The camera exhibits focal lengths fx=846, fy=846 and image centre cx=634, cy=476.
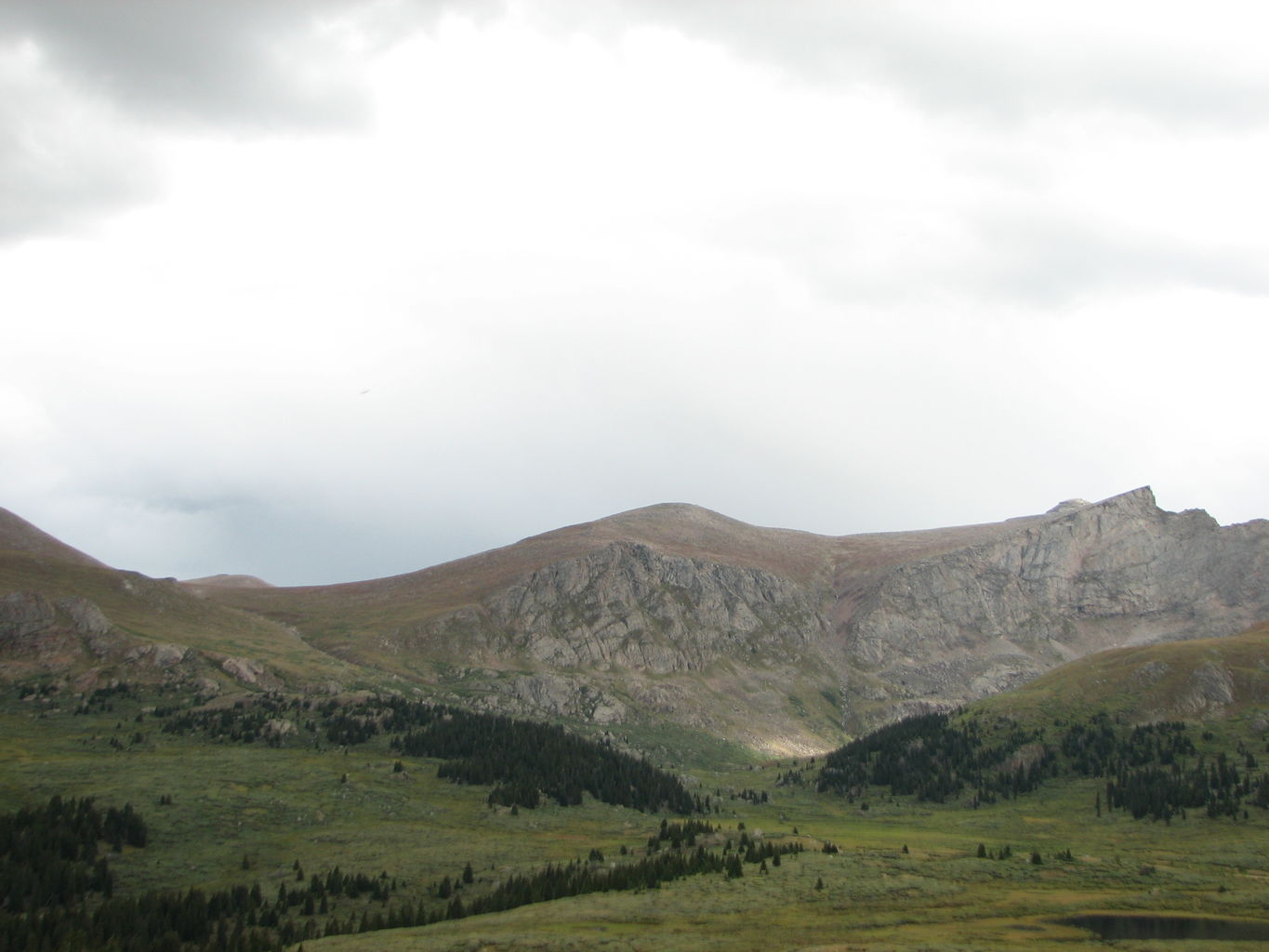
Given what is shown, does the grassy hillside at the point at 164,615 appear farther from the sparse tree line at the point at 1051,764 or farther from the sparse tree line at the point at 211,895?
the sparse tree line at the point at 1051,764

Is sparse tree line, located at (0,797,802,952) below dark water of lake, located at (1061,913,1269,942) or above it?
below

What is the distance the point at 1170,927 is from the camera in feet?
203

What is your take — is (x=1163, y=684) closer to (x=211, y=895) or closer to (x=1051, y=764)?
(x=1051, y=764)

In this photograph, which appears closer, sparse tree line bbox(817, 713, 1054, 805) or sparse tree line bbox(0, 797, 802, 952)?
sparse tree line bbox(0, 797, 802, 952)

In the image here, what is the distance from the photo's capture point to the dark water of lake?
58719 mm

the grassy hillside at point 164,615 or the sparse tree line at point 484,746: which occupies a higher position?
the grassy hillside at point 164,615

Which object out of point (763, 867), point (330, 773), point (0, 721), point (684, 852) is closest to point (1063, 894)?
point (763, 867)

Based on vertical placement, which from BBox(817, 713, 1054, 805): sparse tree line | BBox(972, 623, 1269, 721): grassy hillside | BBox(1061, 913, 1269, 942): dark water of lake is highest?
BBox(972, 623, 1269, 721): grassy hillside

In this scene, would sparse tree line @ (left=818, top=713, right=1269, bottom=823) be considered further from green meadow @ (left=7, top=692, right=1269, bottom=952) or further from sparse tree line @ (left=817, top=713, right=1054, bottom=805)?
green meadow @ (left=7, top=692, right=1269, bottom=952)

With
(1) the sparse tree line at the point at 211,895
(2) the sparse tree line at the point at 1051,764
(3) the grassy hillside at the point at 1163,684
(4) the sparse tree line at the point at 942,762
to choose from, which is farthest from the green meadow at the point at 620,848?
(3) the grassy hillside at the point at 1163,684

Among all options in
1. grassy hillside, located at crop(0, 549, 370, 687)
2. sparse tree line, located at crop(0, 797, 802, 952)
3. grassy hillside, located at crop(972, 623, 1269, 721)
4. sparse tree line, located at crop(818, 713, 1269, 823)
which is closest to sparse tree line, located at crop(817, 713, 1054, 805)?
sparse tree line, located at crop(818, 713, 1269, 823)

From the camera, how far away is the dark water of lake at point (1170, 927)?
2312 inches

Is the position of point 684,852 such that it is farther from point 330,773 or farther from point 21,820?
point 21,820

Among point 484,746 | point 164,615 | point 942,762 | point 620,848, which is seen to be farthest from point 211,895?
point 942,762
